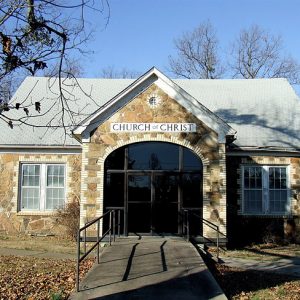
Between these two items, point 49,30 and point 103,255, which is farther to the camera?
point 103,255

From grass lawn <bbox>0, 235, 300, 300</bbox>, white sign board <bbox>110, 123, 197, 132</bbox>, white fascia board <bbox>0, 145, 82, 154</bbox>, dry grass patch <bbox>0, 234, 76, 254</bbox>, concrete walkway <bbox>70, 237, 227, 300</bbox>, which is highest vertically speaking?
white sign board <bbox>110, 123, 197, 132</bbox>

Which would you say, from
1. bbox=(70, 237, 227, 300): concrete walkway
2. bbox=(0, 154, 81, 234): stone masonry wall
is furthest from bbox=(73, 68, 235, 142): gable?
bbox=(70, 237, 227, 300): concrete walkway

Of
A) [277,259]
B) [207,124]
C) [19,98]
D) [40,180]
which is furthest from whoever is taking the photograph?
[19,98]

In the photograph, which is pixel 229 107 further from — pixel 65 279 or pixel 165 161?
pixel 65 279

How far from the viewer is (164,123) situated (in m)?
16.9

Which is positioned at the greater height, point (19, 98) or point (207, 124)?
point (19, 98)

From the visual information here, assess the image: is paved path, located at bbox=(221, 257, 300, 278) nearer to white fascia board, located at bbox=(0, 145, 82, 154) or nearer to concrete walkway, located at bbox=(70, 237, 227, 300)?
concrete walkway, located at bbox=(70, 237, 227, 300)

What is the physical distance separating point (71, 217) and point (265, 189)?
761 cm

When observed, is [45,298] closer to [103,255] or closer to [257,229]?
[103,255]

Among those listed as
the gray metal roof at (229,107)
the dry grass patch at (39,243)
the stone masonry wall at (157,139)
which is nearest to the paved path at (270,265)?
the stone masonry wall at (157,139)

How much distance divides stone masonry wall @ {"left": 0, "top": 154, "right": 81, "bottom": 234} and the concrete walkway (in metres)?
6.48

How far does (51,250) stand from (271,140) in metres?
9.58

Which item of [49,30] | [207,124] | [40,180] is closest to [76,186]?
[40,180]

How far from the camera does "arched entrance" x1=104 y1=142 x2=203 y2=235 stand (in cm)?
1705
